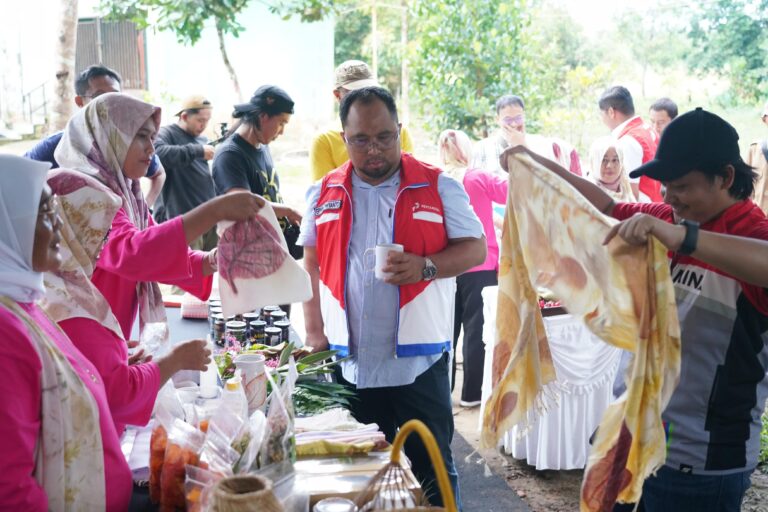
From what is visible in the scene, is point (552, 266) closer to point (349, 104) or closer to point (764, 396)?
point (764, 396)

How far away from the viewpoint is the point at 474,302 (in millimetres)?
4938

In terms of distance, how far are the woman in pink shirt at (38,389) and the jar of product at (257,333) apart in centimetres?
131

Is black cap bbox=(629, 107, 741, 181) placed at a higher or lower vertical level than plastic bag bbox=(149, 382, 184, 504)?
higher

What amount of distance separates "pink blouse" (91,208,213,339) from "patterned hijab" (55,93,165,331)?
125mm

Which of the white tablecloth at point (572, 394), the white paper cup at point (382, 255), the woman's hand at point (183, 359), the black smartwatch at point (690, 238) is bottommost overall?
the white tablecloth at point (572, 394)

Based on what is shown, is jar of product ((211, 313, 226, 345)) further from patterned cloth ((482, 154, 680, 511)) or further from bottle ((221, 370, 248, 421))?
patterned cloth ((482, 154, 680, 511))

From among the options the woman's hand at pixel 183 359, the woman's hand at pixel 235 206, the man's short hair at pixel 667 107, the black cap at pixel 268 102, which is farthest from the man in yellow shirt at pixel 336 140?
the man's short hair at pixel 667 107

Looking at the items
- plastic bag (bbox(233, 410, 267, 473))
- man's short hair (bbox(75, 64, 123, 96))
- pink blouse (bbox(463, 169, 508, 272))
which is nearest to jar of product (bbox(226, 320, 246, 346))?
plastic bag (bbox(233, 410, 267, 473))

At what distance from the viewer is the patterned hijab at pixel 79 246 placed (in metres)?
1.92

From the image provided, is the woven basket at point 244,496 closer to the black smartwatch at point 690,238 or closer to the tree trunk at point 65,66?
the black smartwatch at point 690,238

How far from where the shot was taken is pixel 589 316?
187 centimetres

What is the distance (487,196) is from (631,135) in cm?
194

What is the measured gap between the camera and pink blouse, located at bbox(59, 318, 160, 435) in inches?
74.9

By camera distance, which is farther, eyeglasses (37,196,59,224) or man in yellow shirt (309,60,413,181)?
man in yellow shirt (309,60,413,181)
